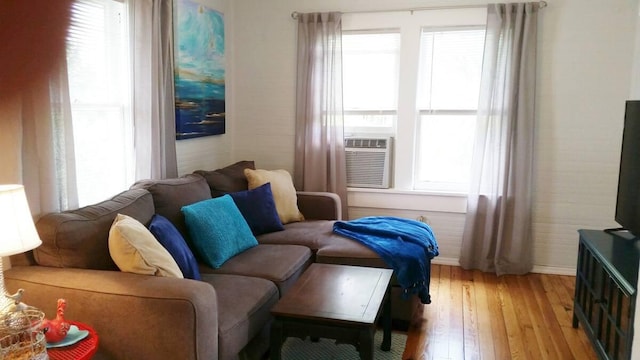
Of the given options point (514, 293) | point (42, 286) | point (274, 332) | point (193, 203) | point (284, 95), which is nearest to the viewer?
point (42, 286)

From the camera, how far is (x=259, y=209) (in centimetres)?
352

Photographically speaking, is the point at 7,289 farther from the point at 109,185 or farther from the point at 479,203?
the point at 479,203

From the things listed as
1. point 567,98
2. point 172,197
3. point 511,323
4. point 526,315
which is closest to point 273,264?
point 172,197

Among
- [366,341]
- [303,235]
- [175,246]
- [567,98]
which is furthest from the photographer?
[567,98]

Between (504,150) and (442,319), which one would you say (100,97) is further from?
(504,150)

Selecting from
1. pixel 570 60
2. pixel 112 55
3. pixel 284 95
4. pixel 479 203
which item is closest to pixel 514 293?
pixel 479 203

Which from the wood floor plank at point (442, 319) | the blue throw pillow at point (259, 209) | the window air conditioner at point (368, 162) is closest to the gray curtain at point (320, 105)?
the window air conditioner at point (368, 162)

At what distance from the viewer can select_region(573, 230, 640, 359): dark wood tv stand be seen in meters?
2.32

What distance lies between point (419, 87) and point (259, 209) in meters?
1.73

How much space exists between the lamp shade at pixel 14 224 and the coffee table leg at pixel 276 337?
3.32 ft

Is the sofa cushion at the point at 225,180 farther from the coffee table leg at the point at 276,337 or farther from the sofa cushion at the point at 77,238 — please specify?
the coffee table leg at the point at 276,337

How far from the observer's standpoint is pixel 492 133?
401 centimetres

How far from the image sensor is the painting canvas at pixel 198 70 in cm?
357

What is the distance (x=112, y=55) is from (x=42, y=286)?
1427mm
